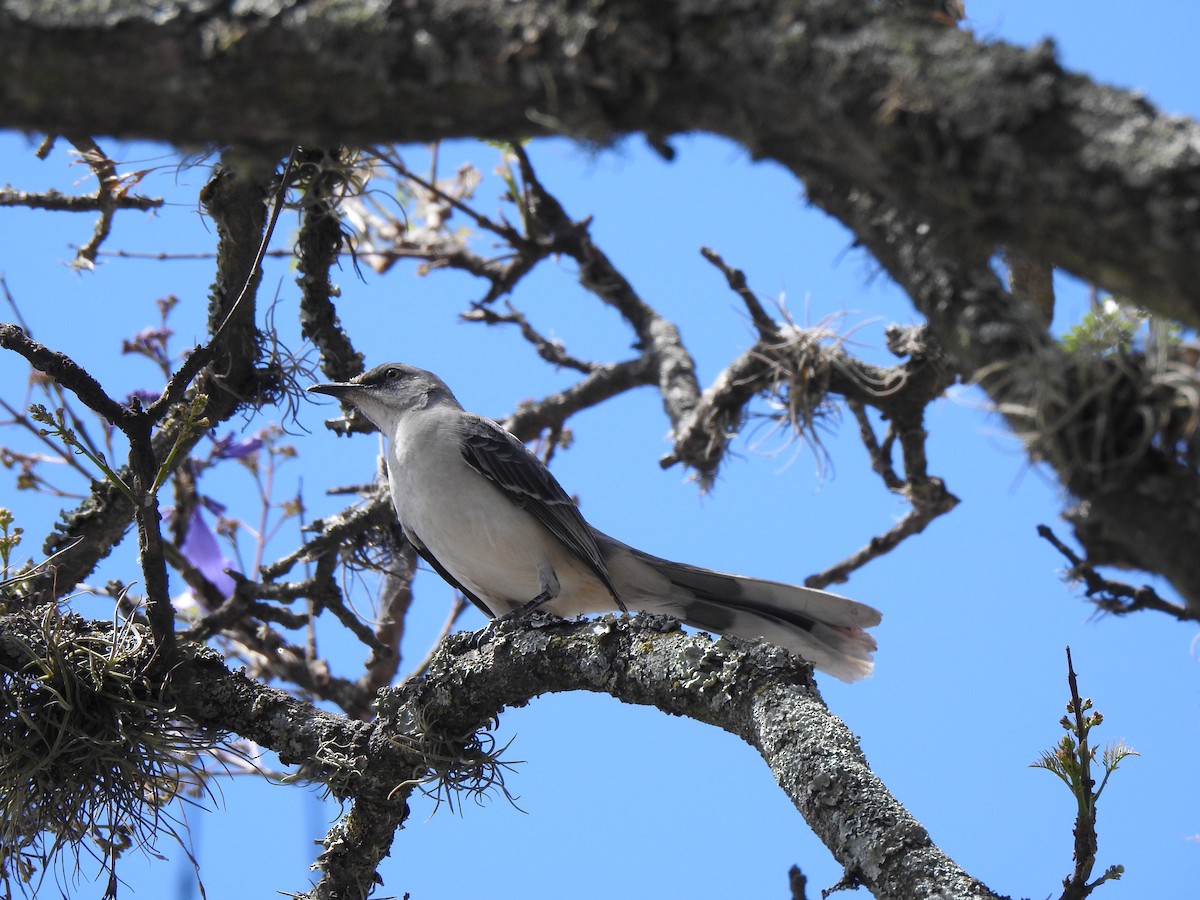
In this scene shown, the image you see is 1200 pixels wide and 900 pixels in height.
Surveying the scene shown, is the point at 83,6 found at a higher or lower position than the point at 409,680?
lower

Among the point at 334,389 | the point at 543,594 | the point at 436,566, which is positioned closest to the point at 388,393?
the point at 334,389

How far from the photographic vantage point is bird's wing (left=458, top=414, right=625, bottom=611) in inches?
220

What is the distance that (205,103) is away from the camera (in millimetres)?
2062

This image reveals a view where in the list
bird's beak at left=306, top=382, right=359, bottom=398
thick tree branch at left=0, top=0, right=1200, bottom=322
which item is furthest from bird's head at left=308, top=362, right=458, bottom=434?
thick tree branch at left=0, top=0, right=1200, bottom=322

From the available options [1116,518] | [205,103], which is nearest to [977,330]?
[1116,518]

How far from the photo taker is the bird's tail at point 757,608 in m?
4.93

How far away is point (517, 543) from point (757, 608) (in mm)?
1212

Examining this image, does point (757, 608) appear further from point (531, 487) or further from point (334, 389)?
point (334, 389)

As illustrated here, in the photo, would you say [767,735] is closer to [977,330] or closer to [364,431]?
[977,330]

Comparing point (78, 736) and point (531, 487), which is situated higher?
point (531, 487)

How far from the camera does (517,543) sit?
5.60m

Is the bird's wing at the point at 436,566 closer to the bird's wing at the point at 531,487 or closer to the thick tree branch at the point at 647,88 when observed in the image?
the bird's wing at the point at 531,487

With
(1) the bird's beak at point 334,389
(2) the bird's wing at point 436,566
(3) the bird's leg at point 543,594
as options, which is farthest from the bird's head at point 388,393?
(3) the bird's leg at point 543,594

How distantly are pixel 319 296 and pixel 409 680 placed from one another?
2081 mm
